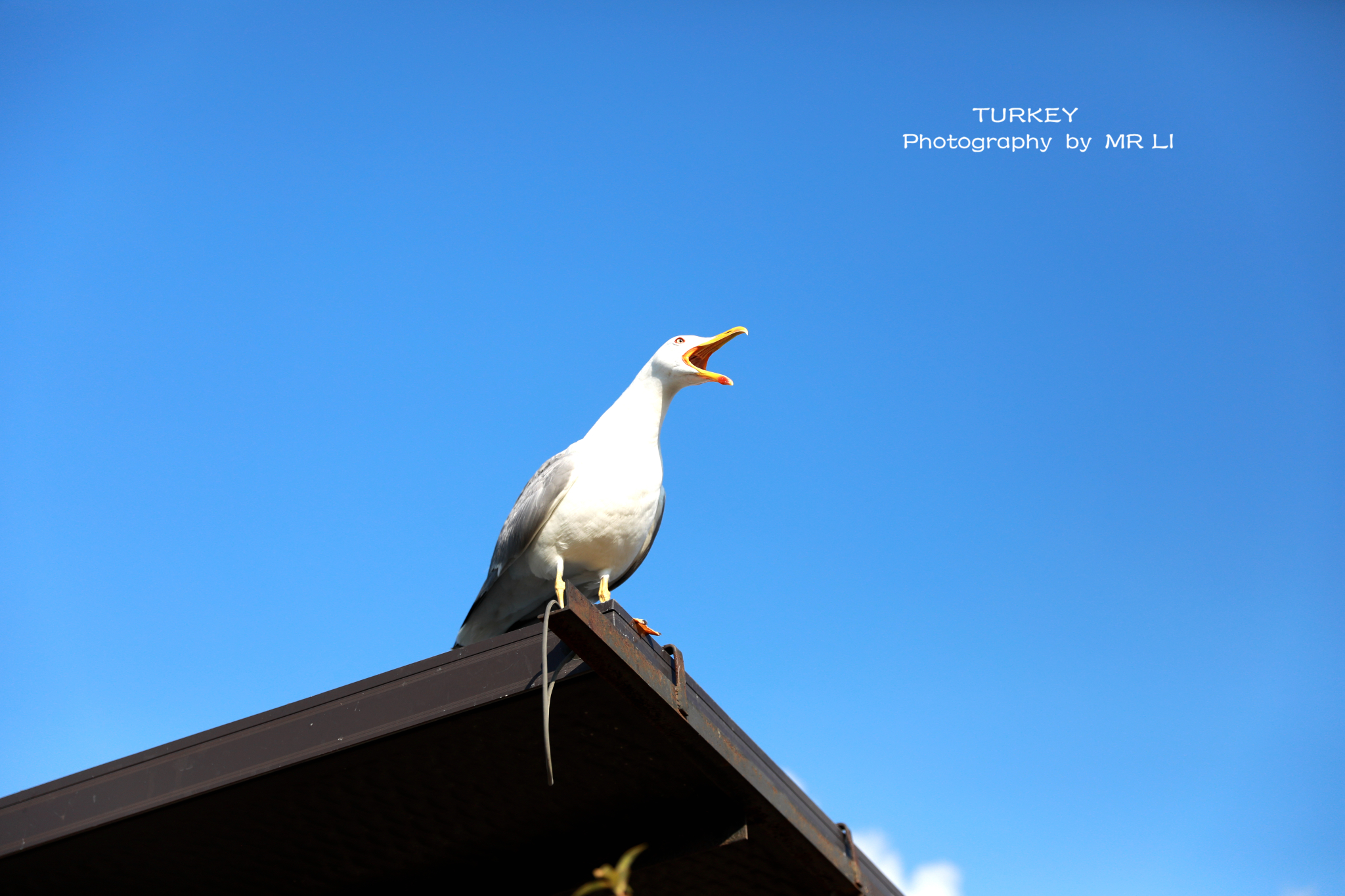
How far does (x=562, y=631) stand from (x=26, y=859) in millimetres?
1904

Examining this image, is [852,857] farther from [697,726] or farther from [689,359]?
[689,359]

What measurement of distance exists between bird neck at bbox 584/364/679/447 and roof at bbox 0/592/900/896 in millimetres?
1454

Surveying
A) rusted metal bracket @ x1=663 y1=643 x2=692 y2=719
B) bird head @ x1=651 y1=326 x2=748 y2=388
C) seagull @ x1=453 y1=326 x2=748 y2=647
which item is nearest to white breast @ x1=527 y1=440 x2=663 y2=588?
seagull @ x1=453 y1=326 x2=748 y2=647

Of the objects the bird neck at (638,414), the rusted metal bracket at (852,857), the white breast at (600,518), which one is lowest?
the rusted metal bracket at (852,857)

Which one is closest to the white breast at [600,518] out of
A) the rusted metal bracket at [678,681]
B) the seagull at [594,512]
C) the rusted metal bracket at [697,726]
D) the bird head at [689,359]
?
the seagull at [594,512]

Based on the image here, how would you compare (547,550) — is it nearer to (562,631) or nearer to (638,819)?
(638,819)

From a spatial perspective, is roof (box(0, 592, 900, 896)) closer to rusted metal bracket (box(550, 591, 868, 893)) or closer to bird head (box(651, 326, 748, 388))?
rusted metal bracket (box(550, 591, 868, 893))

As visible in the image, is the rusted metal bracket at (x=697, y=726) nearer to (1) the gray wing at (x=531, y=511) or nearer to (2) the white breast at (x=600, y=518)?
(2) the white breast at (x=600, y=518)

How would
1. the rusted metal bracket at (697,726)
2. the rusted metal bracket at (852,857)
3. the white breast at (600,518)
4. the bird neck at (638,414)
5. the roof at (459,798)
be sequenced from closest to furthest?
the rusted metal bracket at (697,726) < the roof at (459,798) < the rusted metal bracket at (852,857) < the white breast at (600,518) < the bird neck at (638,414)

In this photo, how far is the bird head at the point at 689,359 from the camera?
464cm

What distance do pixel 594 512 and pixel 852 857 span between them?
5.33 feet

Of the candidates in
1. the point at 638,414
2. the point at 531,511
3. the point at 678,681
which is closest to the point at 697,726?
the point at 678,681

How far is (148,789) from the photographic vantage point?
109 inches

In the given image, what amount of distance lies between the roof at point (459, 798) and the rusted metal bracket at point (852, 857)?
4cm
